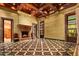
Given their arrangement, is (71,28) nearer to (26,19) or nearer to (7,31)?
(26,19)

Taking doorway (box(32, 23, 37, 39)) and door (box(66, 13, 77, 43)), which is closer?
door (box(66, 13, 77, 43))

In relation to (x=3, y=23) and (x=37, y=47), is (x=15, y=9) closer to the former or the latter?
(x=3, y=23)

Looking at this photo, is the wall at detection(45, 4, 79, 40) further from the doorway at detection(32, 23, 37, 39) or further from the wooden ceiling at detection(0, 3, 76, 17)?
the doorway at detection(32, 23, 37, 39)

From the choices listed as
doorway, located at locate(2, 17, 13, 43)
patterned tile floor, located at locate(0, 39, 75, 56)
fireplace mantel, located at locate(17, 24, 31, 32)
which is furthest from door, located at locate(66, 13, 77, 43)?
doorway, located at locate(2, 17, 13, 43)

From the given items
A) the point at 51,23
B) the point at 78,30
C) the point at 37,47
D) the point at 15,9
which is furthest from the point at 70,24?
the point at 15,9

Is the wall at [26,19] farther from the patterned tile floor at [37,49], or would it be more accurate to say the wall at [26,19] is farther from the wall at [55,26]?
→ the patterned tile floor at [37,49]

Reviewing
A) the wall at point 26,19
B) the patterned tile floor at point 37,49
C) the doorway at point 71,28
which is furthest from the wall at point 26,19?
the doorway at point 71,28

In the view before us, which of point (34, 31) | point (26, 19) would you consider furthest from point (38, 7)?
point (34, 31)
